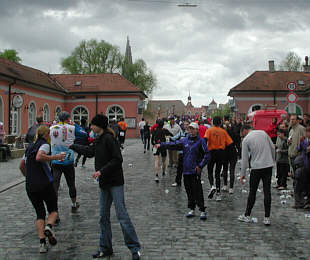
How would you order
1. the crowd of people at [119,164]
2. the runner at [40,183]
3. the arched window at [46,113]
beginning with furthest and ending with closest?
1. the arched window at [46,113]
2. the runner at [40,183]
3. the crowd of people at [119,164]

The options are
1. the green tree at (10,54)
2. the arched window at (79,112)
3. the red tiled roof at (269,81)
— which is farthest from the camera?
the green tree at (10,54)

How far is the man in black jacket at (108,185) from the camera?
189 inches

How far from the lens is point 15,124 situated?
30.3m

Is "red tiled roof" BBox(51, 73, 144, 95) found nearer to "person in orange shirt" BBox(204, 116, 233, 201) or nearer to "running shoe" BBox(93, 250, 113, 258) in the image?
"person in orange shirt" BBox(204, 116, 233, 201)

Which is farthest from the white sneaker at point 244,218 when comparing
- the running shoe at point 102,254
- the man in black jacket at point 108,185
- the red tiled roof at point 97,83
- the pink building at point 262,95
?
the pink building at point 262,95

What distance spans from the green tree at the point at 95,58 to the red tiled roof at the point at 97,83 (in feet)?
44.7

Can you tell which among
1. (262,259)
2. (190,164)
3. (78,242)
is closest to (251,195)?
(190,164)

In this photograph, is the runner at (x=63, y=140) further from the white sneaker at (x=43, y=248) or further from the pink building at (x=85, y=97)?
the pink building at (x=85, y=97)

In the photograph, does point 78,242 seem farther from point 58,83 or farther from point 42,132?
point 58,83

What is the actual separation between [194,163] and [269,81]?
1500 inches

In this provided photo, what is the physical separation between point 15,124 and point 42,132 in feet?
87.4

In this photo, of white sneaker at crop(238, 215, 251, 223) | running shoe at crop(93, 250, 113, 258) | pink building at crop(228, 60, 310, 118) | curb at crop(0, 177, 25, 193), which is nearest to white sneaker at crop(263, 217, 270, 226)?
white sneaker at crop(238, 215, 251, 223)

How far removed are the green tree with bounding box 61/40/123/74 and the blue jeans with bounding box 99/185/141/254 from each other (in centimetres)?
5434

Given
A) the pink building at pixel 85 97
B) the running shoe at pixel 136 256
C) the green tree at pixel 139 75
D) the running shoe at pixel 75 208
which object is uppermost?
the green tree at pixel 139 75
